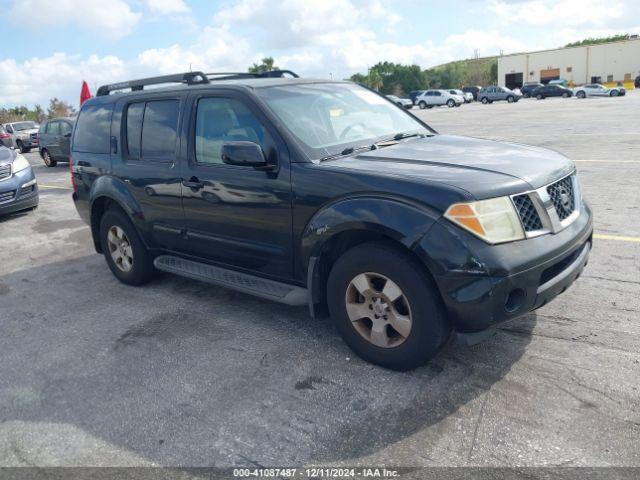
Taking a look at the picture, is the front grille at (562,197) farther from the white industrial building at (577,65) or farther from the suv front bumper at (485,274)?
the white industrial building at (577,65)

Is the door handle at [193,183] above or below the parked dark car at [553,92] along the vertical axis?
above

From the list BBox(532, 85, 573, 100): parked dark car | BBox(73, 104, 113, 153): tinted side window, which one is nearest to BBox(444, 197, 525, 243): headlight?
BBox(73, 104, 113, 153): tinted side window

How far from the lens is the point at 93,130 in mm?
5699

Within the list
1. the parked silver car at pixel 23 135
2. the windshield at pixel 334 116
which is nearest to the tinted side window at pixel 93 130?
the windshield at pixel 334 116

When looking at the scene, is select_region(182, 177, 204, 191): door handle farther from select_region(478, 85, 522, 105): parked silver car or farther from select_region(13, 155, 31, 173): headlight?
select_region(478, 85, 522, 105): parked silver car

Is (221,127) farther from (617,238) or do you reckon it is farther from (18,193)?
(18,193)

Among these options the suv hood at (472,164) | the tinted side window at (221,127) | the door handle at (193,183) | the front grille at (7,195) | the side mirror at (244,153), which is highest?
the tinted side window at (221,127)

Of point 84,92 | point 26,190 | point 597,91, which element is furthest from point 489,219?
point 597,91

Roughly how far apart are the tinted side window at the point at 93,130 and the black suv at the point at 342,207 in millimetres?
42

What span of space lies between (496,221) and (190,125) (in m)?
2.63

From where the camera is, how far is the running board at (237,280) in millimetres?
3873

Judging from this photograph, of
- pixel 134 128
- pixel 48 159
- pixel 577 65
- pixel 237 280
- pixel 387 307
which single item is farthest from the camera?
pixel 577 65

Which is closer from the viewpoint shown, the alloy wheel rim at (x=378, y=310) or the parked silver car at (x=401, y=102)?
the alloy wheel rim at (x=378, y=310)

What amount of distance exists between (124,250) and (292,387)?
288 centimetres
